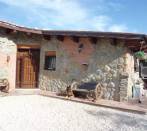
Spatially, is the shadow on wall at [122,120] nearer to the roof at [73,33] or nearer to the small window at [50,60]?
the roof at [73,33]

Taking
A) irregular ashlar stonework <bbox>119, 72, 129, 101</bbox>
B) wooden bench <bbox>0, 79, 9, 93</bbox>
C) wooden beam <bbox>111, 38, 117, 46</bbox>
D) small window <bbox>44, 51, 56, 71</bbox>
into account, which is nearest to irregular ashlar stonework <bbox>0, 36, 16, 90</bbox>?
wooden bench <bbox>0, 79, 9, 93</bbox>

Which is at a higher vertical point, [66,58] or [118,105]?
[66,58]

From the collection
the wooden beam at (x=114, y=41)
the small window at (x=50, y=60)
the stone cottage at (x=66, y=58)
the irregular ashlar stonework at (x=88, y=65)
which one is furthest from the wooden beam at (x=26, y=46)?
the wooden beam at (x=114, y=41)

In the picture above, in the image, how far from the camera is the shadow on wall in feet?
27.5

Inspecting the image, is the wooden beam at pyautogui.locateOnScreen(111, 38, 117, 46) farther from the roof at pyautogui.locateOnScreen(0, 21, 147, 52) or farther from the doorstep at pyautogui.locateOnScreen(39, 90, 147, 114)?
the doorstep at pyautogui.locateOnScreen(39, 90, 147, 114)

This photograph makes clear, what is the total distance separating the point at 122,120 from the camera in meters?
9.22

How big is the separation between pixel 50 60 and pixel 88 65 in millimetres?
Answer: 2596

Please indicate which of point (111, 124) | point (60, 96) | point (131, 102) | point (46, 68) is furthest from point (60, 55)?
point (111, 124)

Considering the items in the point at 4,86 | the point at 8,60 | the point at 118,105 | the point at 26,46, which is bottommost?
the point at 118,105

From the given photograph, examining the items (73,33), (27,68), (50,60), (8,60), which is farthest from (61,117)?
(27,68)

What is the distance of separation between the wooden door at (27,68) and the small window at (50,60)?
1.84 feet

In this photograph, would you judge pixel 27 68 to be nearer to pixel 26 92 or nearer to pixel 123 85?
pixel 26 92

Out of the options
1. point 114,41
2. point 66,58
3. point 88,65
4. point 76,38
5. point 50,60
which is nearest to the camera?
point 114,41

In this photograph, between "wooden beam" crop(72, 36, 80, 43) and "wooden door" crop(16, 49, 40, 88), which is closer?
"wooden beam" crop(72, 36, 80, 43)
